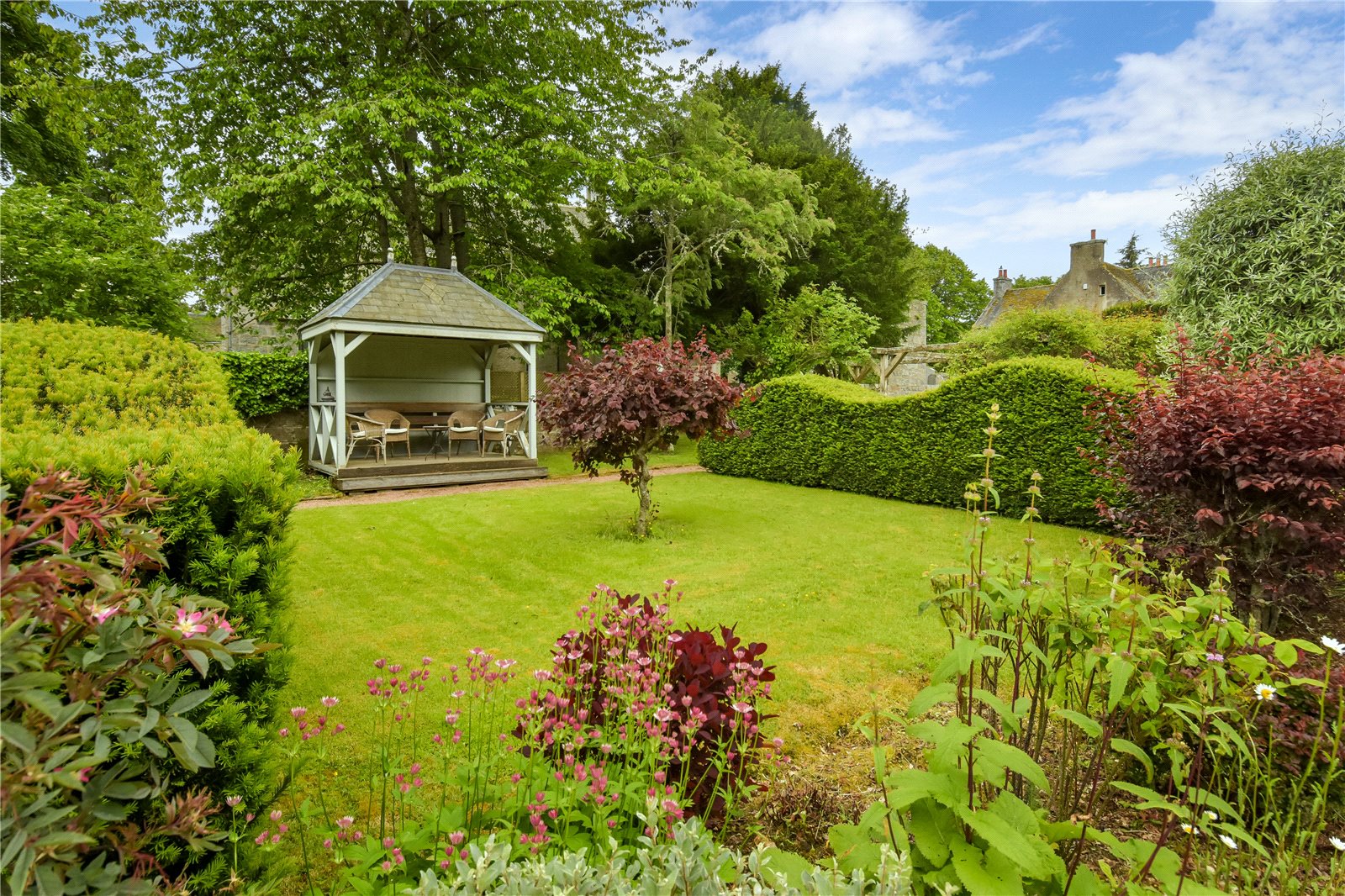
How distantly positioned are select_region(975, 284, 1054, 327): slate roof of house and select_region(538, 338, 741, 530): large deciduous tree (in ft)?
106

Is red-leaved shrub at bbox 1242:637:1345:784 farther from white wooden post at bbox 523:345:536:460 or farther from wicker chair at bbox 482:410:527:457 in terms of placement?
wicker chair at bbox 482:410:527:457

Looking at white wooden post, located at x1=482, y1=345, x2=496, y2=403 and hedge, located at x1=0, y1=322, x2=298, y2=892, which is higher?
white wooden post, located at x1=482, y1=345, x2=496, y2=403

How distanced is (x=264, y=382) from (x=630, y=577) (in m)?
10.6

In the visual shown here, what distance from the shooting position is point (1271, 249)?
705 cm

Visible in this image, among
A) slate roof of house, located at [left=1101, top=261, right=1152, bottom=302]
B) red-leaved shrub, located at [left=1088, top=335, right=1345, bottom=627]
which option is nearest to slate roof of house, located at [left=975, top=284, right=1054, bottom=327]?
slate roof of house, located at [left=1101, top=261, right=1152, bottom=302]

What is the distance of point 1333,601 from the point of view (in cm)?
511

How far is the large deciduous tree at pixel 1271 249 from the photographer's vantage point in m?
6.77

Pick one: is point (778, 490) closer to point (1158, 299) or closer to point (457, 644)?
point (1158, 299)

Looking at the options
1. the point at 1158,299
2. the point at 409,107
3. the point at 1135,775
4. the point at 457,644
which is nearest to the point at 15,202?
the point at 409,107


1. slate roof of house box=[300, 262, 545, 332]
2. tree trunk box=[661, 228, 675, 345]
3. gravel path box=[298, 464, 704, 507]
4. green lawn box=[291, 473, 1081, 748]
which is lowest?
green lawn box=[291, 473, 1081, 748]

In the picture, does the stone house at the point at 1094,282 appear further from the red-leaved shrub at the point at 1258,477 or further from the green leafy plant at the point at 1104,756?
the green leafy plant at the point at 1104,756

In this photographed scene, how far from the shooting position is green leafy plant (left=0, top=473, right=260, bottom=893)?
0.97 meters

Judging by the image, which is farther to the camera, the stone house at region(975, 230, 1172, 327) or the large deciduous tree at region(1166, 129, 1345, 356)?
the stone house at region(975, 230, 1172, 327)

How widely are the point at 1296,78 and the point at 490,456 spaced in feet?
41.9
